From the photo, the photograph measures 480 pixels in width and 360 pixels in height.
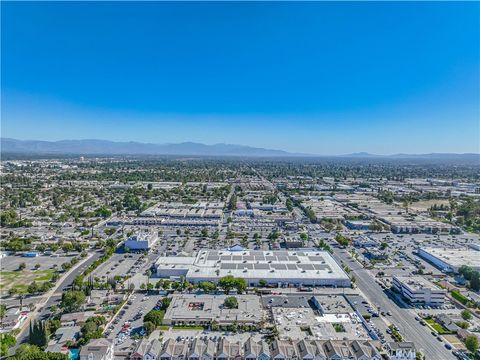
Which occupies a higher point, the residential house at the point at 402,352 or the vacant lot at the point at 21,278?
the residential house at the point at 402,352

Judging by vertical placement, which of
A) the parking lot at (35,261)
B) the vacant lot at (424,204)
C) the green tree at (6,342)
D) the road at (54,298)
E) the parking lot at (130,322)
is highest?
the vacant lot at (424,204)

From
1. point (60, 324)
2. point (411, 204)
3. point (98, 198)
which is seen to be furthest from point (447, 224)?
point (98, 198)

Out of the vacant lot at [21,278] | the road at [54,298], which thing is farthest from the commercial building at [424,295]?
the vacant lot at [21,278]

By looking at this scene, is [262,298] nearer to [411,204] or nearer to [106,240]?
[106,240]

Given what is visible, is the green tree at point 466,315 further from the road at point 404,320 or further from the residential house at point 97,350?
the residential house at point 97,350

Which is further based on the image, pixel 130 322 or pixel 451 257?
pixel 451 257

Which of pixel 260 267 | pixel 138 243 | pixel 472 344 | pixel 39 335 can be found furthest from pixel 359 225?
pixel 39 335

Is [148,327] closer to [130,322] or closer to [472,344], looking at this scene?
[130,322]
